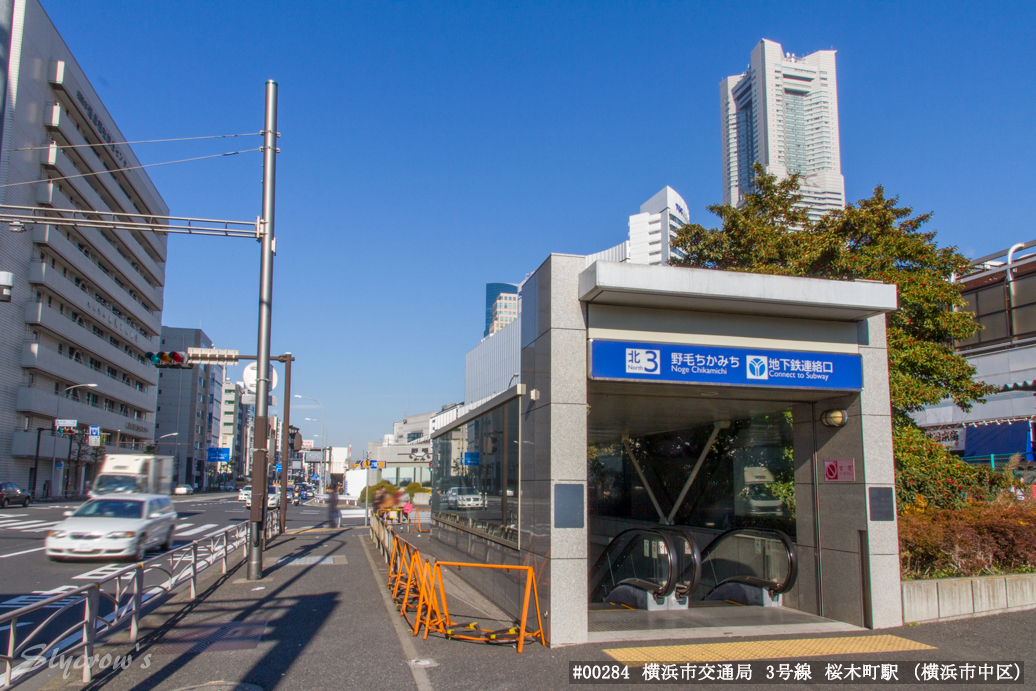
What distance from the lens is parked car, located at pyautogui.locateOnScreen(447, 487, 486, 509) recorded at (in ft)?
38.6

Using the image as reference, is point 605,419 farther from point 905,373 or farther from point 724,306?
point 905,373

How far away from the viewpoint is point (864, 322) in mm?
9023

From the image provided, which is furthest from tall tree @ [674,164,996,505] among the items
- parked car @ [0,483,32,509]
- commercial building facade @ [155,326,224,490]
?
parked car @ [0,483,32,509]

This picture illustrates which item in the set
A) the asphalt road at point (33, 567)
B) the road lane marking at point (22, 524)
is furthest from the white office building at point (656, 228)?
the asphalt road at point (33, 567)

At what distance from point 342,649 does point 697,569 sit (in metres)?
5.02

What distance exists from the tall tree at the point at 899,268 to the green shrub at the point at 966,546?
118 inches

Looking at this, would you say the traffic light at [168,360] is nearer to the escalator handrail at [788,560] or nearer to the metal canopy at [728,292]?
the metal canopy at [728,292]

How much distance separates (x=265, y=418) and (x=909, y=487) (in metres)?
12.1

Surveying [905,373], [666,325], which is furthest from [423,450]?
[666,325]

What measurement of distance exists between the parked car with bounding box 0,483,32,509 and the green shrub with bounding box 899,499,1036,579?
39522 mm

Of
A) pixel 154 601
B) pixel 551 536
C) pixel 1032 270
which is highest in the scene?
pixel 1032 270

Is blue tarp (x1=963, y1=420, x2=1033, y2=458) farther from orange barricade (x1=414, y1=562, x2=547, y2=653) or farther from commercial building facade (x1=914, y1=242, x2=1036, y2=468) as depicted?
orange barricade (x1=414, y1=562, x2=547, y2=653)

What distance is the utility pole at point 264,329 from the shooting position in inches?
513

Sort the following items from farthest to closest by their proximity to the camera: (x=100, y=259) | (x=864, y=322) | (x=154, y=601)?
(x=100, y=259) → (x=154, y=601) → (x=864, y=322)
